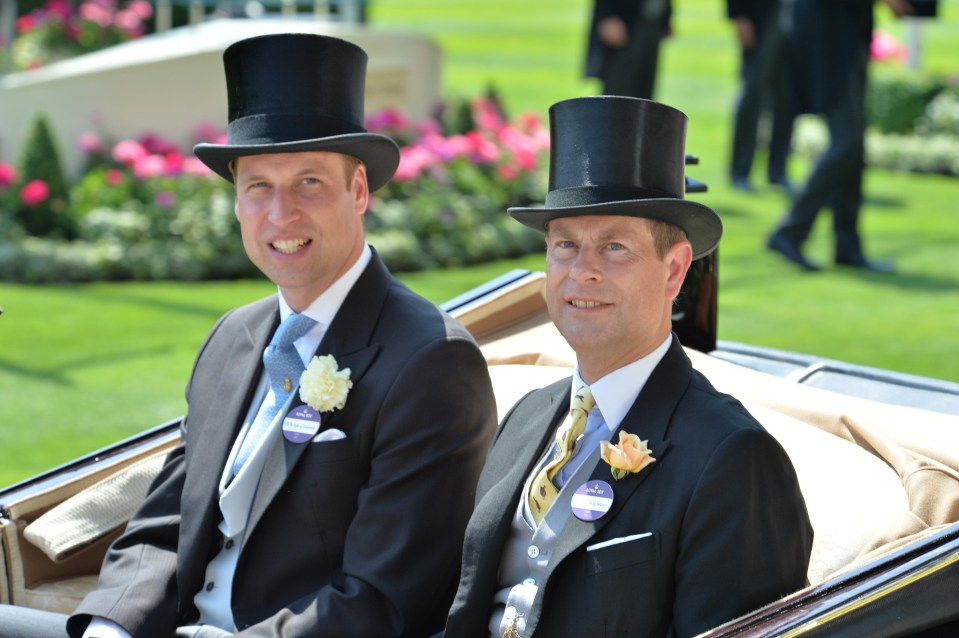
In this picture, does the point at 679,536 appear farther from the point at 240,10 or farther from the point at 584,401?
the point at 240,10

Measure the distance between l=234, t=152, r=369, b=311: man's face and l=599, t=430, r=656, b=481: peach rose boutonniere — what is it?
36.0 inches

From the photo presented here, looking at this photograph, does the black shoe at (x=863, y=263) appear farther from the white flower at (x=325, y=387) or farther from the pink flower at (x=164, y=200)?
the white flower at (x=325, y=387)

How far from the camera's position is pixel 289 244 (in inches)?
122

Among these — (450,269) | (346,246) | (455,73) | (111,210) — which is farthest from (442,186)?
(455,73)

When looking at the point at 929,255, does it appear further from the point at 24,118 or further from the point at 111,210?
the point at 24,118

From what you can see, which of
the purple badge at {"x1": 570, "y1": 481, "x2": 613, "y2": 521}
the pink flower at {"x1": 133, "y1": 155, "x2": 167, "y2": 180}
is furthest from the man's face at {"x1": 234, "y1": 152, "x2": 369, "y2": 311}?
the pink flower at {"x1": 133, "y1": 155, "x2": 167, "y2": 180}

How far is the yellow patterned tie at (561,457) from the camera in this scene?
262 centimetres

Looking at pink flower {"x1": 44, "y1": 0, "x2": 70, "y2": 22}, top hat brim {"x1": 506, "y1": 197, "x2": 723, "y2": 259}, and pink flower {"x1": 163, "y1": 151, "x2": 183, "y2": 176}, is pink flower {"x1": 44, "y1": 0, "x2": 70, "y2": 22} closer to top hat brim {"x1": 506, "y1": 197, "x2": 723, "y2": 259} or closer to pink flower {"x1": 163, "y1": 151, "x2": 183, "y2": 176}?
pink flower {"x1": 163, "y1": 151, "x2": 183, "y2": 176}

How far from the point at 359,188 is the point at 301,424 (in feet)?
1.90

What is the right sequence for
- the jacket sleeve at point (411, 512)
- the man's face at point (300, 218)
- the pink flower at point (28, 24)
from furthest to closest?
the pink flower at point (28, 24) < the man's face at point (300, 218) < the jacket sleeve at point (411, 512)

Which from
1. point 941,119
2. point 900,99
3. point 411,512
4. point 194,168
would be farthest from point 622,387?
point 900,99

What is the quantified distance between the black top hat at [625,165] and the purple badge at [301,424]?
698 mm

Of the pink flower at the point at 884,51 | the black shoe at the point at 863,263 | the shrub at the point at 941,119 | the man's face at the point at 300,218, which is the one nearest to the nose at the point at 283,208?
the man's face at the point at 300,218

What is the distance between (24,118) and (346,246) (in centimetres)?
727
